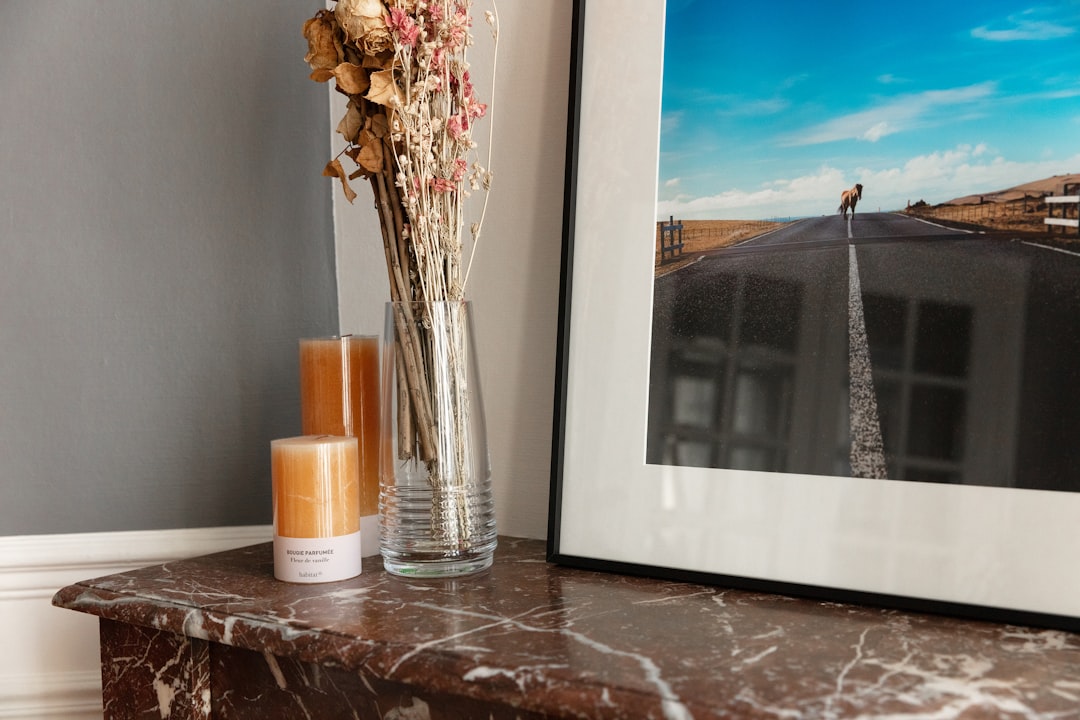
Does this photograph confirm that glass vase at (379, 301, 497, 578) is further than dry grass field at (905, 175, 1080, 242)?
Yes

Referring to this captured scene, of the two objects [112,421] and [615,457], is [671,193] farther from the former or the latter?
[112,421]

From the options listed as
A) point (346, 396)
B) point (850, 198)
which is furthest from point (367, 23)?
point (850, 198)

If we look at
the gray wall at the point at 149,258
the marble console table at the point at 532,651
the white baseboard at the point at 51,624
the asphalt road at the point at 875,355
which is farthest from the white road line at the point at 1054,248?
the white baseboard at the point at 51,624

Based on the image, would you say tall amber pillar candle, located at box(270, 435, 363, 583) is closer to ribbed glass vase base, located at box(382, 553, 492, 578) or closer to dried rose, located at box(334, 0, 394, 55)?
ribbed glass vase base, located at box(382, 553, 492, 578)

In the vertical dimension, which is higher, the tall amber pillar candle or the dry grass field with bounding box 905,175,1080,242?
the dry grass field with bounding box 905,175,1080,242

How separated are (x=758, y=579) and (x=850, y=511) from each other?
0.11m

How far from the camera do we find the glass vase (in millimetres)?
937

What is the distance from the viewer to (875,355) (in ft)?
2.69

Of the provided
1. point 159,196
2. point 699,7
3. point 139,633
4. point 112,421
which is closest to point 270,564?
point 139,633

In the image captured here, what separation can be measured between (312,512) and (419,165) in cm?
38

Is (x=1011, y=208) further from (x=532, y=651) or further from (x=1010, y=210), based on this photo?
(x=532, y=651)

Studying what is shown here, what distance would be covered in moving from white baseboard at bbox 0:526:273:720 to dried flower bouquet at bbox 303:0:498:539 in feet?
1.60

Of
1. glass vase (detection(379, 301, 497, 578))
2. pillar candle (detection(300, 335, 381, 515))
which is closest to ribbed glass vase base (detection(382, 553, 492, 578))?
glass vase (detection(379, 301, 497, 578))

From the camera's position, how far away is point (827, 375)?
844 millimetres
